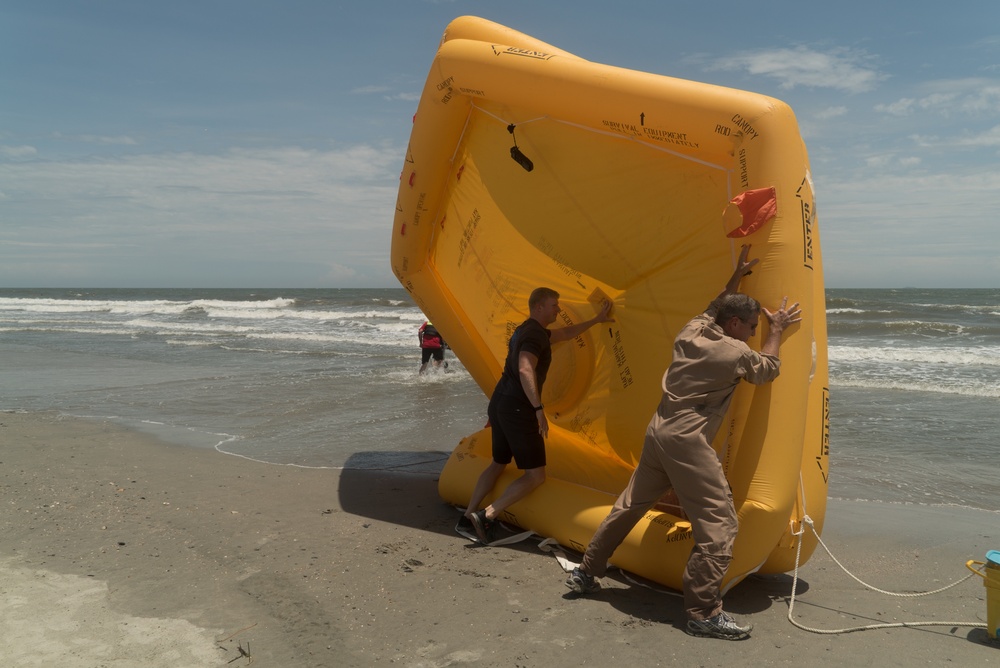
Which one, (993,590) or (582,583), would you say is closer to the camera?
(993,590)

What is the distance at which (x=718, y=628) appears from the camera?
148 inches

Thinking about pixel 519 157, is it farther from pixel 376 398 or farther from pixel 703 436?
pixel 376 398

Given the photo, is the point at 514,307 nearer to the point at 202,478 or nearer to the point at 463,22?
the point at 463,22

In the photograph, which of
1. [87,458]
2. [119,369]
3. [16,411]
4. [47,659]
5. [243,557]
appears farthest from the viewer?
[119,369]

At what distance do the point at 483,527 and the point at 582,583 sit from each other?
3.59 feet

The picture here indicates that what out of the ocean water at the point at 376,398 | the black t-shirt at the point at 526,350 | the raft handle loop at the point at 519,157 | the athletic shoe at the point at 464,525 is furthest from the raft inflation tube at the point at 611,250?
the ocean water at the point at 376,398

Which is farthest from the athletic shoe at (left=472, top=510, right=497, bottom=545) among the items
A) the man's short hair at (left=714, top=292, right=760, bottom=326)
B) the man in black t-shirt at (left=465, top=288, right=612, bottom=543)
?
the man's short hair at (left=714, top=292, right=760, bottom=326)

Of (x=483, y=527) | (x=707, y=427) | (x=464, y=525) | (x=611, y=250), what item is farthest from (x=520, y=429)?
(x=707, y=427)

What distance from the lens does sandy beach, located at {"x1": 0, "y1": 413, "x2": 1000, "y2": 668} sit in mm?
3635

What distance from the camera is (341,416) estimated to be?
10.3 metres

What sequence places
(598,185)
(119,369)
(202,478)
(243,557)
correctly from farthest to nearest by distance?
1. (119,369)
2. (202,478)
3. (598,185)
4. (243,557)

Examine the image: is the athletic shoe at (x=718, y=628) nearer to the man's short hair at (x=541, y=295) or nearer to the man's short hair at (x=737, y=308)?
the man's short hair at (x=737, y=308)

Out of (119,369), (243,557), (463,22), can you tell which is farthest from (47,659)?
(119,369)

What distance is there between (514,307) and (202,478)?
10.1 feet
